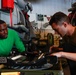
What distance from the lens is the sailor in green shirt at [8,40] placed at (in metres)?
2.22

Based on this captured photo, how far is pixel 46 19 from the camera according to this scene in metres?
4.73

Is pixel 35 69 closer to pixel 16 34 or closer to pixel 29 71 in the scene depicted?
pixel 29 71

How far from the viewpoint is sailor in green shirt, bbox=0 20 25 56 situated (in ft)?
7.30

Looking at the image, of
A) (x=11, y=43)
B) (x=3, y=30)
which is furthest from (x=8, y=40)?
(x=3, y=30)

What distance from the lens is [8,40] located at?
7.85 ft

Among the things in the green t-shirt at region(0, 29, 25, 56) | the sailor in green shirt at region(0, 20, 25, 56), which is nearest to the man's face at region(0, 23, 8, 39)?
the sailor in green shirt at region(0, 20, 25, 56)

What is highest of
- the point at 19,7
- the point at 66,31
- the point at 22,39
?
the point at 19,7

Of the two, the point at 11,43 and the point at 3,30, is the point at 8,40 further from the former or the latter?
the point at 3,30

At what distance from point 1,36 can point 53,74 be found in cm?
149

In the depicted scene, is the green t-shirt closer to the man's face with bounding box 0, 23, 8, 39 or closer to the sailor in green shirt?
the sailor in green shirt

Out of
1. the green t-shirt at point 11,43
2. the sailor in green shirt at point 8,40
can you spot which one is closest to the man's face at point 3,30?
the sailor in green shirt at point 8,40

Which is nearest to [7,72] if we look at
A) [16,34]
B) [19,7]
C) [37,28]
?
[16,34]

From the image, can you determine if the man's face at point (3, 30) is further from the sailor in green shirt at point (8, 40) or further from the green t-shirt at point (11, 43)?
the green t-shirt at point (11, 43)

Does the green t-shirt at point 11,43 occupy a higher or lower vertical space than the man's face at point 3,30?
lower
